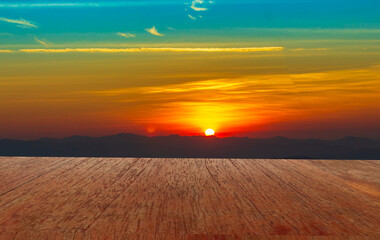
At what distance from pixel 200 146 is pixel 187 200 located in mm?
2123

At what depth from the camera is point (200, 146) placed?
9.46 ft

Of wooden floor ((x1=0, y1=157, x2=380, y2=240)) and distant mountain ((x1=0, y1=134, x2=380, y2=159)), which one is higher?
distant mountain ((x1=0, y1=134, x2=380, y2=159))

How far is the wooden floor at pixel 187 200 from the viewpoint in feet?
1.91

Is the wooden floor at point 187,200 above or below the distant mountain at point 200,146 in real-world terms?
below

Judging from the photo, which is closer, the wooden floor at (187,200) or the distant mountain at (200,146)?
the wooden floor at (187,200)

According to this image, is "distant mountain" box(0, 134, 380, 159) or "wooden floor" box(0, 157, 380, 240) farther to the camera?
"distant mountain" box(0, 134, 380, 159)

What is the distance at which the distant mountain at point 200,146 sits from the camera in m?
2.72

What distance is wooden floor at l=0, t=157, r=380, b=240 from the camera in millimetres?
583

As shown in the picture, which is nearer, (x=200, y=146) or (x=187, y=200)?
(x=187, y=200)

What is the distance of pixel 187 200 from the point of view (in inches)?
30.0

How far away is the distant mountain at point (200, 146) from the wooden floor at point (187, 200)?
1.52 meters

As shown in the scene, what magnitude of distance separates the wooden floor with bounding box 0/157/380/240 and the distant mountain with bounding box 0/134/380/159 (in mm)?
1521

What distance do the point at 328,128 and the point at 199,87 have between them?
0.84 m

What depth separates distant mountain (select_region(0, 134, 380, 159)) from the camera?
107 inches
